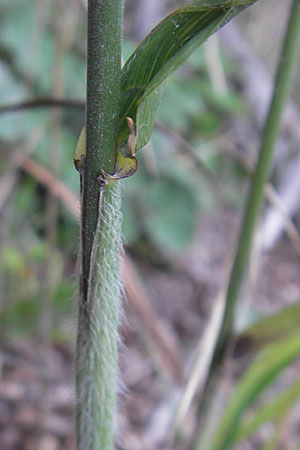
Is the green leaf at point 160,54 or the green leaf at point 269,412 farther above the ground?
the green leaf at point 160,54

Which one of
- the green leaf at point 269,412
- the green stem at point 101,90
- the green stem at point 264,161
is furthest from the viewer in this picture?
the green leaf at point 269,412

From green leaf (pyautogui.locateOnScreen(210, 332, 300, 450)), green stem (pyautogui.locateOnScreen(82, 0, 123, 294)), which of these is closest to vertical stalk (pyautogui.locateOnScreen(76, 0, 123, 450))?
green stem (pyautogui.locateOnScreen(82, 0, 123, 294))

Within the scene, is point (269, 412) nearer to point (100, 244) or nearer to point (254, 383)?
point (254, 383)

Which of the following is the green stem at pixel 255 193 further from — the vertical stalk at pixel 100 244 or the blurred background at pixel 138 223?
the vertical stalk at pixel 100 244

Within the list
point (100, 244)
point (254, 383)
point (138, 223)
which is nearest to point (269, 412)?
point (254, 383)

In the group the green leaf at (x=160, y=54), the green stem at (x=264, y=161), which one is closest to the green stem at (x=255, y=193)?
the green stem at (x=264, y=161)

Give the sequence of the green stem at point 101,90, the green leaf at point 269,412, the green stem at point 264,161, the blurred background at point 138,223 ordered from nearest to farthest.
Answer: the green stem at point 101,90 → the green stem at point 264,161 → the green leaf at point 269,412 → the blurred background at point 138,223

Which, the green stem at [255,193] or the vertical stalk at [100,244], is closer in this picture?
the vertical stalk at [100,244]
